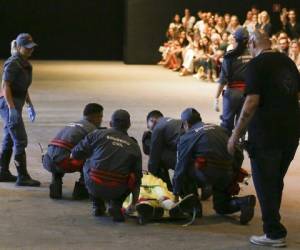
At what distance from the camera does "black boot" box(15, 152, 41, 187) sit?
26.7 ft

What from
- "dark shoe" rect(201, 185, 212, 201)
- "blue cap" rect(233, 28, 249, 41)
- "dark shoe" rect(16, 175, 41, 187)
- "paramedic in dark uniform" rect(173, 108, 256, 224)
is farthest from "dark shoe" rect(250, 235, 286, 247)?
"blue cap" rect(233, 28, 249, 41)

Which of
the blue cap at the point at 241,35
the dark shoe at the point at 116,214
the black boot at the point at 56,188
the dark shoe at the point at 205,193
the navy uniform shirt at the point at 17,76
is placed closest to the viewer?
the dark shoe at the point at 116,214

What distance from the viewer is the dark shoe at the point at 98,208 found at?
6.93m

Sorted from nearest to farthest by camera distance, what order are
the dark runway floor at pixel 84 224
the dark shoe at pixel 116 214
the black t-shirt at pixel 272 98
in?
the black t-shirt at pixel 272 98
the dark runway floor at pixel 84 224
the dark shoe at pixel 116 214

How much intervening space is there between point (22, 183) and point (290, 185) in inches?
112

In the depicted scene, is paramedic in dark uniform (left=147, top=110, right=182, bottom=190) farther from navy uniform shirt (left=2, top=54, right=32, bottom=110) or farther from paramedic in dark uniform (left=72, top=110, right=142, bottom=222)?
navy uniform shirt (left=2, top=54, right=32, bottom=110)

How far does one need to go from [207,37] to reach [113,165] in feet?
49.9

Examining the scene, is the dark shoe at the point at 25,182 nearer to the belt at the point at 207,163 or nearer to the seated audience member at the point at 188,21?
the belt at the point at 207,163

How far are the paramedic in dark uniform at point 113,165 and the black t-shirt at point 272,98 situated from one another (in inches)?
48.0

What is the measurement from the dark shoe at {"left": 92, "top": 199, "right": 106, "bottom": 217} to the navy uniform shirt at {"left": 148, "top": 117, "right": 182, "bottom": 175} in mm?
869

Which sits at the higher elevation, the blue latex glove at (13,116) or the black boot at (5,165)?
the blue latex glove at (13,116)

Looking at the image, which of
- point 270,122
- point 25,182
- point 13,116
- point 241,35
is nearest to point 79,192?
point 25,182

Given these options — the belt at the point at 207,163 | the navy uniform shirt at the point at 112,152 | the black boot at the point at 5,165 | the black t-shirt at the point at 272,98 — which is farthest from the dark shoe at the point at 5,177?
the black t-shirt at the point at 272,98

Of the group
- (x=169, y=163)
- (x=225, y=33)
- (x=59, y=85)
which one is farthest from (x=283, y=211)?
(x=225, y=33)
